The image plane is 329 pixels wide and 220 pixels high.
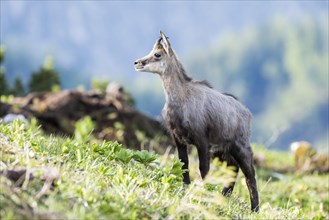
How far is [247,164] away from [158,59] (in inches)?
74.2

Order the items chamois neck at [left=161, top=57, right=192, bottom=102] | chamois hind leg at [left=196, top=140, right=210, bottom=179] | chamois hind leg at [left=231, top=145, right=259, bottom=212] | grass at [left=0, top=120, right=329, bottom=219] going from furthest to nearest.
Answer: chamois hind leg at [left=231, top=145, right=259, bottom=212]
chamois neck at [left=161, top=57, right=192, bottom=102]
chamois hind leg at [left=196, top=140, right=210, bottom=179]
grass at [left=0, top=120, right=329, bottom=219]

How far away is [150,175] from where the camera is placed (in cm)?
696

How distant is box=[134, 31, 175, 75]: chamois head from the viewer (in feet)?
27.4

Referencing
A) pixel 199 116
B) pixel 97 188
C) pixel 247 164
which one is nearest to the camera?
pixel 97 188

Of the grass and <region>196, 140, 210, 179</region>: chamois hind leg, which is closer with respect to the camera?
the grass

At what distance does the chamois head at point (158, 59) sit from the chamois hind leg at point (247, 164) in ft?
4.78

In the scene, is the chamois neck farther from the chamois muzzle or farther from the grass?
the grass

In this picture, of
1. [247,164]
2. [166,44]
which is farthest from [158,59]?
[247,164]

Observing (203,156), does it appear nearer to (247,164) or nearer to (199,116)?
(199,116)

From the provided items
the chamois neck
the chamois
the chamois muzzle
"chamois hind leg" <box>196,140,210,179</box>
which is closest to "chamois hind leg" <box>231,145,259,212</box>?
the chamois

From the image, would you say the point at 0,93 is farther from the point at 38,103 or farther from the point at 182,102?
the point at 182,102

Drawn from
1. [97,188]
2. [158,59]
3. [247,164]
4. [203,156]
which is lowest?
[97,188]

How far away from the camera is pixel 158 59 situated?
8430mm

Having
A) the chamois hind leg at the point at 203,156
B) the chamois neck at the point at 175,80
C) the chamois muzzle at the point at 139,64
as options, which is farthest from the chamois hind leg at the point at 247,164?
the chamois muzzle at the point at 139,64
